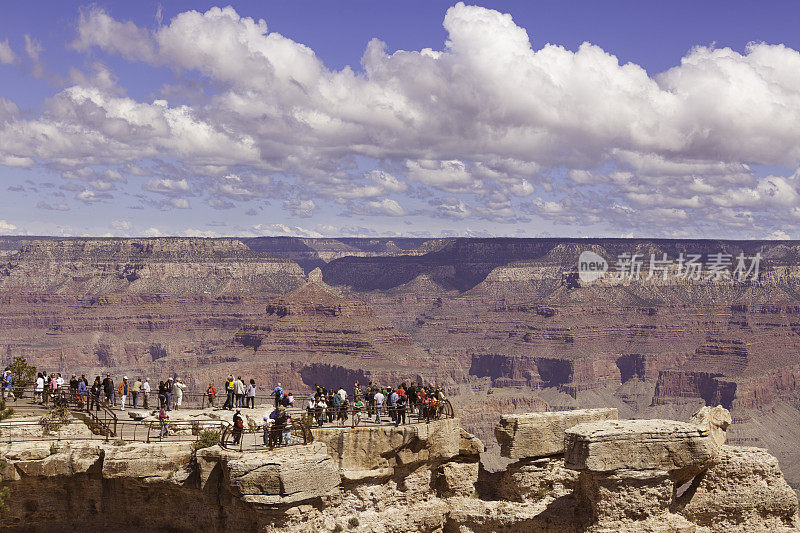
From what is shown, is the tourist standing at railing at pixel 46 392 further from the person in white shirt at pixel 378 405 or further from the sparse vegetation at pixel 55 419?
the person in white shirt at pixel 378 405

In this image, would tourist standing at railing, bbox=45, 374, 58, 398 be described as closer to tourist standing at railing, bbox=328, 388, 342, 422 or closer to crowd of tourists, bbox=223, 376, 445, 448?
crowd of tourists, bbox=223, 376, 445, 448

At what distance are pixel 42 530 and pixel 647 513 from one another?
21616 millimetres

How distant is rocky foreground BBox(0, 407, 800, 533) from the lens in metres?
33.2

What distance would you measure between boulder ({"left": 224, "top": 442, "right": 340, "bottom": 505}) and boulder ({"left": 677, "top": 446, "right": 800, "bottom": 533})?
13.8 m

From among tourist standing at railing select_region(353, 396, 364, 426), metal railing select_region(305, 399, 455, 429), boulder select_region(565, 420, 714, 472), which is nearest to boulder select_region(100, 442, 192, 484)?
metal railing select_region(305, 399, 455, 429)

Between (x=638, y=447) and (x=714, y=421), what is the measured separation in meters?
7.28

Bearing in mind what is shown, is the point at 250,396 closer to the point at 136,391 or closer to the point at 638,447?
the point at 136,391

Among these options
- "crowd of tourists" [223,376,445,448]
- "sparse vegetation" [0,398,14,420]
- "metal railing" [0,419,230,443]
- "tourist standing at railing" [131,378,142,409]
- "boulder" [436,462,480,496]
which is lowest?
"boulder" [436,462,480,496]

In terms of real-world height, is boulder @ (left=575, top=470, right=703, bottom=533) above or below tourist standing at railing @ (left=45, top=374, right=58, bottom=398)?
below

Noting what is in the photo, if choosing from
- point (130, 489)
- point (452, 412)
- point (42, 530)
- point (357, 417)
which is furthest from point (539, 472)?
point (42, 530)

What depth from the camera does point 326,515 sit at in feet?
113

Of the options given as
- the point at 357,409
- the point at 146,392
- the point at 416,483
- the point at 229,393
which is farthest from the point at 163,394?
the point at 416,483

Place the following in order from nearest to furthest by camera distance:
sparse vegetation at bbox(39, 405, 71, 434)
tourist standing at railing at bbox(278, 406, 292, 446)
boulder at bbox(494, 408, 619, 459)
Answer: tourist standing at railing at bbox(278, 406, 292, 446) < sparse vegetation at bbox(39, 405, 71, 434) < boulder at bbox(494, 408, 619, 459)

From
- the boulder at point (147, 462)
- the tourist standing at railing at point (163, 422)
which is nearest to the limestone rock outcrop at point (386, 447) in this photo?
the boulder at point (147, 462)
